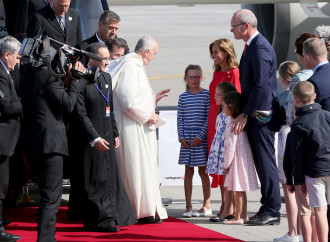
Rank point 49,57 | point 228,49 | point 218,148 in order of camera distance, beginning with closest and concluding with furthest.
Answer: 1. point 49,57
2. point 218,148
3. point 228,49

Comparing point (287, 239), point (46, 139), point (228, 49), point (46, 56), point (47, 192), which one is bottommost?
point (287, 239)

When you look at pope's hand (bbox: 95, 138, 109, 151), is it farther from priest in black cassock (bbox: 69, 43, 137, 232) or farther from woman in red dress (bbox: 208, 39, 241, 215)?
woman in red dress (bbox: 208, 39, 241, 215)

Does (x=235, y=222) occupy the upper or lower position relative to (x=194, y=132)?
lower

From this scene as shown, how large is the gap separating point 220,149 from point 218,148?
0.07 ft

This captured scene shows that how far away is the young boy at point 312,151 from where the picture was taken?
6.04 meters

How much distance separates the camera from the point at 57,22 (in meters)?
8.09

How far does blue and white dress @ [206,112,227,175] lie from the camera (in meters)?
7.83

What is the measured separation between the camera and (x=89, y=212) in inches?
289

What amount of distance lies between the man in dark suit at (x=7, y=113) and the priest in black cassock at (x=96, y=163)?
1.80 ft

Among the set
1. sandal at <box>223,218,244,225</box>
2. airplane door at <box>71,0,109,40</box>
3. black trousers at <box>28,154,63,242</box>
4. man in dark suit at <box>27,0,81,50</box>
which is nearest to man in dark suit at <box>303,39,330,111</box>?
sandal at <box>223,218,244,225</box>

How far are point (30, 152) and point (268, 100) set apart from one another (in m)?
2.36

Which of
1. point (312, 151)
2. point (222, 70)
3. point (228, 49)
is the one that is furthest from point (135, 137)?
point (312, 151)

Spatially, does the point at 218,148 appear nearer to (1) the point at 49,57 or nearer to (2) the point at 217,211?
(2) the point at 217,211

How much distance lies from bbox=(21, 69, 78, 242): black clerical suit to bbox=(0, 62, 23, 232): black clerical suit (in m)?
0.40
